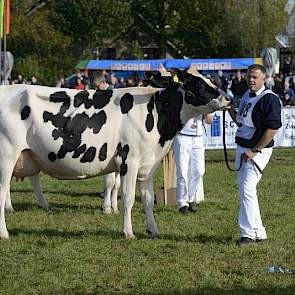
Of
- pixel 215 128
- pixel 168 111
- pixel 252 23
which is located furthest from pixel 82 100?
pixel 252 23

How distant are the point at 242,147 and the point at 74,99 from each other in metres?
2.30

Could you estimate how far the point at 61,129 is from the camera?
10055 millimetres

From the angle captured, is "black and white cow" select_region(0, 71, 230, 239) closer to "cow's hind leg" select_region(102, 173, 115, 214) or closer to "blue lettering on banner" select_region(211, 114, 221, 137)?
"cow's hind leg" select_region(102, 173, 115, 214)

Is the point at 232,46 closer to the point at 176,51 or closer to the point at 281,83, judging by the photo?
the point at 176,51

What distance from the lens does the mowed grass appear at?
783 centimetres

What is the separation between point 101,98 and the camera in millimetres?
10289

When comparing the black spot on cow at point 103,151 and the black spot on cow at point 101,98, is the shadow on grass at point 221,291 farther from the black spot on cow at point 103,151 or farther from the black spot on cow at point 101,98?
the black spot on cow at point 101,98

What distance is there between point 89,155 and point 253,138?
7.04 feet

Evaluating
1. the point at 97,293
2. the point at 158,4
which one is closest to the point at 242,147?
the point at 97,293

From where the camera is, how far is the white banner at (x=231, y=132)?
870 inches

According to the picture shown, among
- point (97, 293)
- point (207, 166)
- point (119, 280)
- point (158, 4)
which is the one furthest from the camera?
point (158, 4)

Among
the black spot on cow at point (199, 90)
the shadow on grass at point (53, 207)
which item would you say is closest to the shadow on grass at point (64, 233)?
the shadow on grass at point (53, 207)

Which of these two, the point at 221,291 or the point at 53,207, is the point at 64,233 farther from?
the point at 221,291

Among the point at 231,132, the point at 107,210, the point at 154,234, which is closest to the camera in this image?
the point at 154,234
